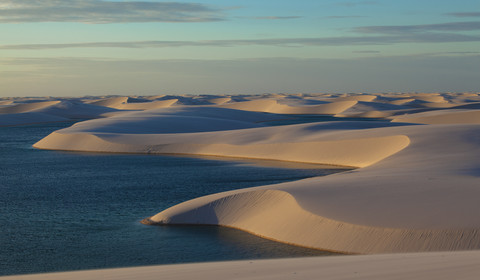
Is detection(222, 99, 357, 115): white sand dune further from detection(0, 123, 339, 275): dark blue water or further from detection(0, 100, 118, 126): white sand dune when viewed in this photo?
detection(0, 123, 339, 275): dark blue water

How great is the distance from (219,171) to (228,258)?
16.9m

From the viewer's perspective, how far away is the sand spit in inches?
290

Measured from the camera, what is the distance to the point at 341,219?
45.3 ft

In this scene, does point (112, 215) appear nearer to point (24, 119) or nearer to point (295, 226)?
point (295, 226)

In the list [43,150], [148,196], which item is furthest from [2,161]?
[148,196]

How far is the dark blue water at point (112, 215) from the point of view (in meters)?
13.2

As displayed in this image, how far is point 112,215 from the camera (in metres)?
17.8

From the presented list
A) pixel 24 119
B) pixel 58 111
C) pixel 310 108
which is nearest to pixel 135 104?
pixel 58 111

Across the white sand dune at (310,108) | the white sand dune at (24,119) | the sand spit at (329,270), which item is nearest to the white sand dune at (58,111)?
the white sand dune at (24,119)

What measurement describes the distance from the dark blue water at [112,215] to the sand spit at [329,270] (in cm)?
376

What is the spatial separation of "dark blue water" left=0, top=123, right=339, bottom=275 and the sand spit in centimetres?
376

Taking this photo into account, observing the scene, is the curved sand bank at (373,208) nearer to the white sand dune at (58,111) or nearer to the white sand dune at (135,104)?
the white sand dune at (58,111)

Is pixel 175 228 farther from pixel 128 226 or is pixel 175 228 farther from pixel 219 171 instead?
pixel 219 171

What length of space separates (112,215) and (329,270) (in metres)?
11.0
